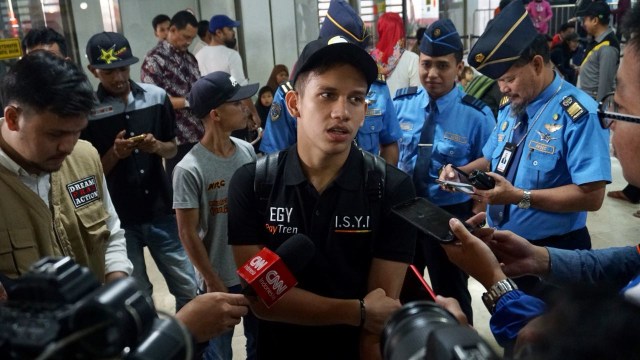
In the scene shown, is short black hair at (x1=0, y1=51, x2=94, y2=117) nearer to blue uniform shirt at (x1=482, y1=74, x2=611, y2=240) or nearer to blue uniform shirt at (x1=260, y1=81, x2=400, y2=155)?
blue uniform shirt at (x1=260, y1=81, x2=400, y2=155)

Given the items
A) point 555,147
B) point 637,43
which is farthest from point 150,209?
point 637,43

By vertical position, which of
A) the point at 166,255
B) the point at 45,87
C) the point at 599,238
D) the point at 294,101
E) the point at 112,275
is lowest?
the point at 599,238

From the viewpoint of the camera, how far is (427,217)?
4.81ft

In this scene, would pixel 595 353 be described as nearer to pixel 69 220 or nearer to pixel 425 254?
pixel 69 220

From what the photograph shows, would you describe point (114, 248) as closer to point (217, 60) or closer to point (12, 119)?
point (12, 119)

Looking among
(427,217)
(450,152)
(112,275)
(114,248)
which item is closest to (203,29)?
(450,152)

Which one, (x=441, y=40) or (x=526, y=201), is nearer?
(x=526, y=201)

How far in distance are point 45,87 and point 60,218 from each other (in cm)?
42

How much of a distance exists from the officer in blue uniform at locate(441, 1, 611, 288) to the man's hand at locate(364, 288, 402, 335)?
0.99 m

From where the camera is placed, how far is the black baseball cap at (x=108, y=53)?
2.87 m

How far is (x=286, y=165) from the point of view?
154 centimetres

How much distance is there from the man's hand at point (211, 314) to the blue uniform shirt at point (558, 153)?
1477mm

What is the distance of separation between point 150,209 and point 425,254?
1.53m

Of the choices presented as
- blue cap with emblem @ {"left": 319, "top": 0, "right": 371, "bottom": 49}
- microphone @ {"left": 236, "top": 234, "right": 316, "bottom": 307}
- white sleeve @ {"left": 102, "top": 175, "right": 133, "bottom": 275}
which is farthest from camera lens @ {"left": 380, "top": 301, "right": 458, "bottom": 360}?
blue cap with emblem @ {"left": 319, "top": 0, "right": 371, "bottom": 49}
